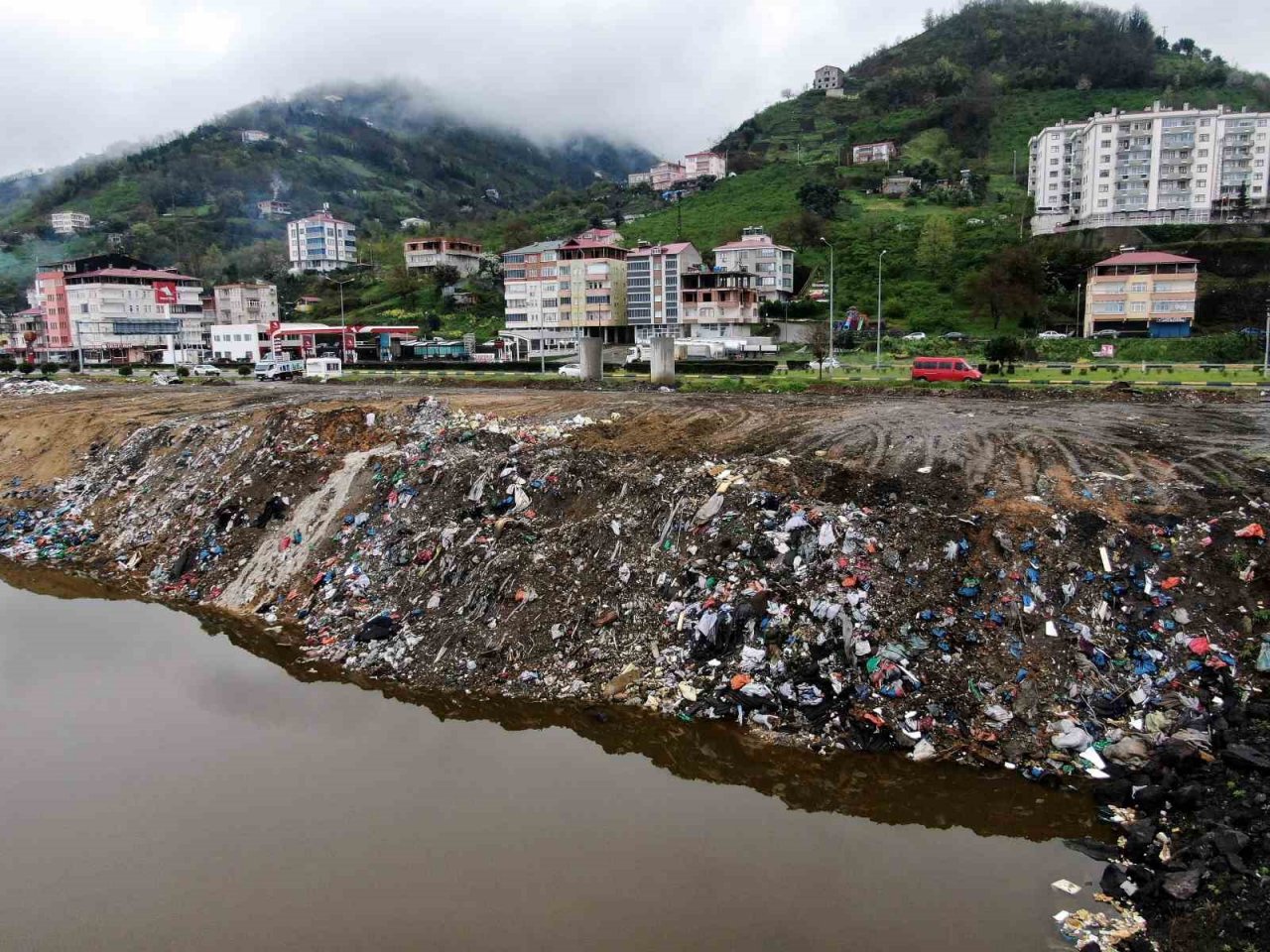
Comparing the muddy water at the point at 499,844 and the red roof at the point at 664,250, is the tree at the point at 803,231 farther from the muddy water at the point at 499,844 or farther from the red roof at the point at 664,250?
the muddy water at the point at 499,844

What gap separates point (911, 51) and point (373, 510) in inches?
6334

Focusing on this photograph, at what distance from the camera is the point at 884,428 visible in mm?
17406

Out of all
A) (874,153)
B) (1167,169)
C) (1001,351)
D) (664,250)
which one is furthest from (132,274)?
(1167,169)

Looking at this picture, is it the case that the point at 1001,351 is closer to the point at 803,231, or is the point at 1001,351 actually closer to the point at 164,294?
the point at 803,231

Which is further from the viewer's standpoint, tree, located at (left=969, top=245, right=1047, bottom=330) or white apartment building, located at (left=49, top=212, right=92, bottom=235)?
white apartment building, located at (left=49, top=212, right=92, bottom=235)

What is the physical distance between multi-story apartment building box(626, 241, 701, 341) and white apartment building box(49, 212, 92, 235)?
103817 millimetres

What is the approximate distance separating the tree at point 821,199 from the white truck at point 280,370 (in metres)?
51.5

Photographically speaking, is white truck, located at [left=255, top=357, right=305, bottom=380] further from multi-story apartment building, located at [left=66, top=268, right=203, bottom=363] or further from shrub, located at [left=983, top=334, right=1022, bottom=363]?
multi-story apartment building, located at [left=66, top=268, right=203, bottom=363]

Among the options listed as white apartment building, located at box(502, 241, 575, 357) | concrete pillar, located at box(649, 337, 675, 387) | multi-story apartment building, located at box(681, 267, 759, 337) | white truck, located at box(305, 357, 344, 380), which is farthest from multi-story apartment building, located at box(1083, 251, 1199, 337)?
white truck, located at box(305, 357, 344, 380)

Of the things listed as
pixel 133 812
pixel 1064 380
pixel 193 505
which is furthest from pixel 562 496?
pixel 1064 380

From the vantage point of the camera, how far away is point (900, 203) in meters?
81.8

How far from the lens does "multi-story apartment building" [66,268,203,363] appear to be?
74750 mm

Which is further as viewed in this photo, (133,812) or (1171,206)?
(1171,206)

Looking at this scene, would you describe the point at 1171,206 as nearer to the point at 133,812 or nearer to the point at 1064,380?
the point at 1064,380
